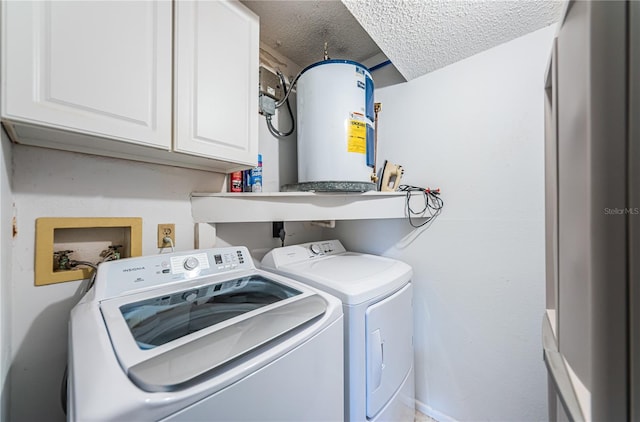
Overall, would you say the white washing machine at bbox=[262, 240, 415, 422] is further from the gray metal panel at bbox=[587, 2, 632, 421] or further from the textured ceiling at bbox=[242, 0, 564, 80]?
the textured ceiling at bbox=[242, 0, 564, 80]

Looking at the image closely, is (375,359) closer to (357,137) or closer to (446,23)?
(357,137)

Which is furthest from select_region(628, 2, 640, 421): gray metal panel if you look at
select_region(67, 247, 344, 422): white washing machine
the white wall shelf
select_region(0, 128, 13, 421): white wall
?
select_region(0, 128, 13, 421): white wall

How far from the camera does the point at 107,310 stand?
747mm

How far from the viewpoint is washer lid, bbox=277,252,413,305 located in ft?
3.62

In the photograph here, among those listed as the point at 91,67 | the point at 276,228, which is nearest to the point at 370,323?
the point at 276,228

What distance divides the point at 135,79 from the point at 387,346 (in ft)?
5.36

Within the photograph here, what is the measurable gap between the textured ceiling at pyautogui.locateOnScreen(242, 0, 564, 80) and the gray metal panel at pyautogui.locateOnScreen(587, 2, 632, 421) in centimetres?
107

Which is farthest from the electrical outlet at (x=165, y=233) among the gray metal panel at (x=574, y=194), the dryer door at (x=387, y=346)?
the gray metal panel at (x=574, y=194)

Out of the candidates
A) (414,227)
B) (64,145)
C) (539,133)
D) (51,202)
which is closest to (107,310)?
(51,202)

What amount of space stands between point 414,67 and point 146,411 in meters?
2.09

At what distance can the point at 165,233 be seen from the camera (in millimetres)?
1230

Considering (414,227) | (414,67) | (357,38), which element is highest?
(357,38)

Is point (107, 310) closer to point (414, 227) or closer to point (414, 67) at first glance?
point (414, 227)

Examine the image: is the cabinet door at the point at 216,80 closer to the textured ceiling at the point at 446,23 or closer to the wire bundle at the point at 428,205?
the textured ceiling at the point at 446,23
